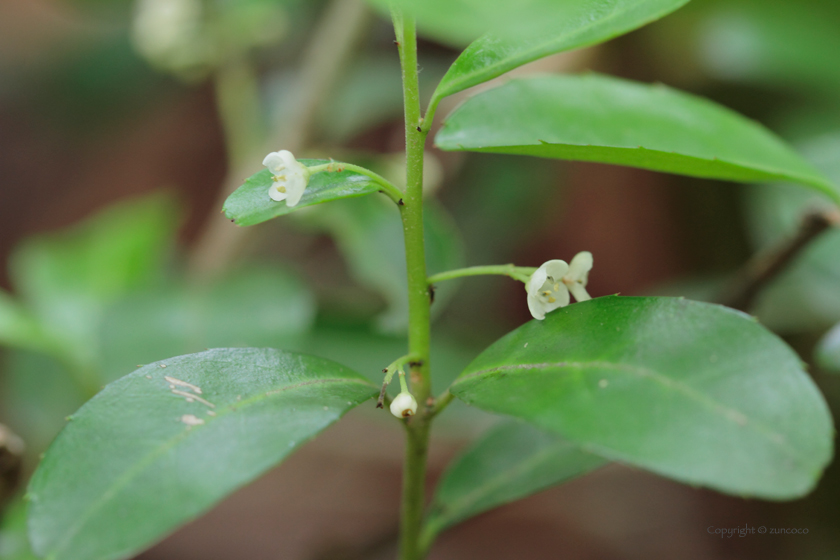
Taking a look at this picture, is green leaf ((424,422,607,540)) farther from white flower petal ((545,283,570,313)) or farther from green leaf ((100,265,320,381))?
green leaf ((100,265,320,381))

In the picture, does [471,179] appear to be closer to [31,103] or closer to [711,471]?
[711,471]

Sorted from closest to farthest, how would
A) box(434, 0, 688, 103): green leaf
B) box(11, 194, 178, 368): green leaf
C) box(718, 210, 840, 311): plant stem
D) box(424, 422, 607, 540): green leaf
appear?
box(434, 0, 688, 103): green leaf, box(424, 422, 607, 540): green leaf, box(718, 210, 840, 311): plant stem, box(11, 194, 178, 368): green leaf

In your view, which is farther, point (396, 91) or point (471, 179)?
point (471, 179)

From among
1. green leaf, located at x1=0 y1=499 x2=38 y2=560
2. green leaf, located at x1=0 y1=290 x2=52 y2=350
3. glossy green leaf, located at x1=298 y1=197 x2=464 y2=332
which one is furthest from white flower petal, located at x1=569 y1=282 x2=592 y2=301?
green leaf, located at x1=0 y1=290 x2=52 y2=350

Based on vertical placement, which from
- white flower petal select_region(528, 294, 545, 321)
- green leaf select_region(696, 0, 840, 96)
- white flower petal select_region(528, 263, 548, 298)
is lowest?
white flower petal select_region(528, 294, 545, 321)

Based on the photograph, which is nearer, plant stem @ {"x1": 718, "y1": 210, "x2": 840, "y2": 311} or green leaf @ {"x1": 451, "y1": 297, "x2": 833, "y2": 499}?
green leaf @ {"x1": 451, "y1": 297, "x2": 833, "y2": 499}

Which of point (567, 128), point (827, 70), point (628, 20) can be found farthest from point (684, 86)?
point (628, 20)
